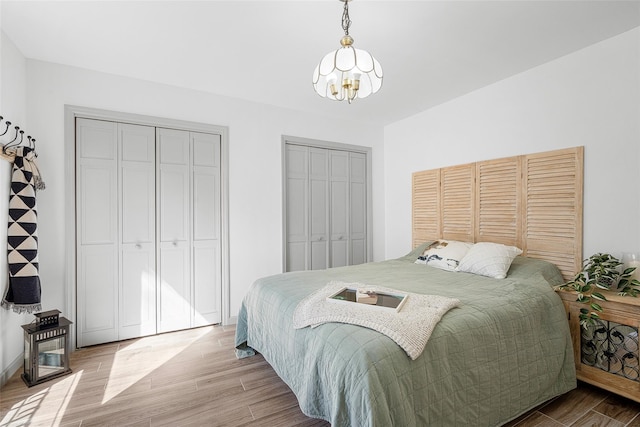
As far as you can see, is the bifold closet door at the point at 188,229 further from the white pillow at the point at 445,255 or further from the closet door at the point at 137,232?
the white pillow at the point at 445,255

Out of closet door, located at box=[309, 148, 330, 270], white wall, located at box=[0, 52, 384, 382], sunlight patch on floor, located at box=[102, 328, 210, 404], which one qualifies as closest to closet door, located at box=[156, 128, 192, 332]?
sunlight patch on floor, located at box=[102, 328, 210, 404]

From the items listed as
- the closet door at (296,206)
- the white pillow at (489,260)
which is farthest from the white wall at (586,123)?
the closet door at (296,206)

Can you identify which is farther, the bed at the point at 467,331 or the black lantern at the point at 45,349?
the black lantern at the point at 45,349

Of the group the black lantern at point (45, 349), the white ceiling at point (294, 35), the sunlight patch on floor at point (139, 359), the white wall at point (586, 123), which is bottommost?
the sunlight patch on floor at point (139, 359)

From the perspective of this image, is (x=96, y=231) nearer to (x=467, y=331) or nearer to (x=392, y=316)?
(x=392, y=316)

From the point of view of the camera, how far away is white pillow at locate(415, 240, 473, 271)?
2.88m

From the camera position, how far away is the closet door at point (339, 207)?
4141mm

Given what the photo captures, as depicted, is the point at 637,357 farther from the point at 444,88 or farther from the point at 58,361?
the point at 58,361

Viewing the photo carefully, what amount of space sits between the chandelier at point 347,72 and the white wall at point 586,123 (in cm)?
178

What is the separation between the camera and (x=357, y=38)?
2.30m

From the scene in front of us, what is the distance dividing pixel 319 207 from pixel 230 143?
136 cm

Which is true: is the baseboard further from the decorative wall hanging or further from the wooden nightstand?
the wooden nightstand

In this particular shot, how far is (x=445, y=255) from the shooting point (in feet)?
9.75

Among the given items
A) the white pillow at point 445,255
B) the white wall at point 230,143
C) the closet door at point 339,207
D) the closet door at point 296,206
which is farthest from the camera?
the closet door at point 339,207
